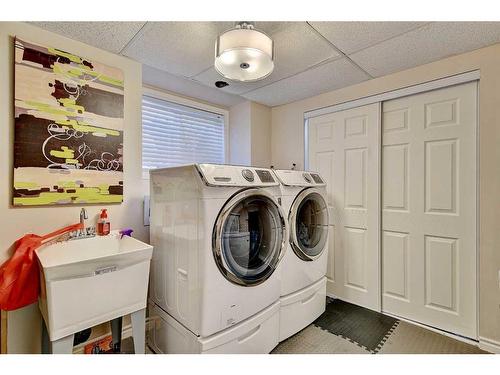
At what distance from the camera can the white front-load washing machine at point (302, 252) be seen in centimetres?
162

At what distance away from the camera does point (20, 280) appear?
1092mm

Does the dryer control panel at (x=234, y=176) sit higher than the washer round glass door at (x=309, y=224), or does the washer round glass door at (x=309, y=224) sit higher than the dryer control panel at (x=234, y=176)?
the dryer control panel at (x=234, y=176)

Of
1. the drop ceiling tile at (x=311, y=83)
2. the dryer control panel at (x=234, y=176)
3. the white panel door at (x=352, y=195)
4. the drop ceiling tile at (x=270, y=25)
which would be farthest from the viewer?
the white panel door at (x=352, y=195)

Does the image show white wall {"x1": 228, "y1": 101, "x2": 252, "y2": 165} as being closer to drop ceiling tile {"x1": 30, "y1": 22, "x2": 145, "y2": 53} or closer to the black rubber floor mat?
drop ceiling tile {"x1": 30, "y1": 22, "x2": 145, "y2": 53}

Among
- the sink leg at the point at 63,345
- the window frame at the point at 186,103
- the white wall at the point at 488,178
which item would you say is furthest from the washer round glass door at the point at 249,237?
the white wall at the point at 488,178

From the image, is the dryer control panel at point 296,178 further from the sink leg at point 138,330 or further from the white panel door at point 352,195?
the sink leg at point 138,330

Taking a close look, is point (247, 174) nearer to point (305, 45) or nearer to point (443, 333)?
point (305, 45)

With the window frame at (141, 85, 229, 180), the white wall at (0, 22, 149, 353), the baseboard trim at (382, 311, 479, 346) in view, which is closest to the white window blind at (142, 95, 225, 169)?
the window frame at (141, 85, 229, 180)

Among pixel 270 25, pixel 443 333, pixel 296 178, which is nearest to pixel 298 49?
pixel 270 25

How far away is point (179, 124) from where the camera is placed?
238 cm

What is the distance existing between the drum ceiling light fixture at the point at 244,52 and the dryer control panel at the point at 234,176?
50 centimetres

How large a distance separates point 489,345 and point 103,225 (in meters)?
2.50

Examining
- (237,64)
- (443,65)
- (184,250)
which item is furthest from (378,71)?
(184,250)

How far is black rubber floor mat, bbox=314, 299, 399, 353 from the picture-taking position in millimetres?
1610
